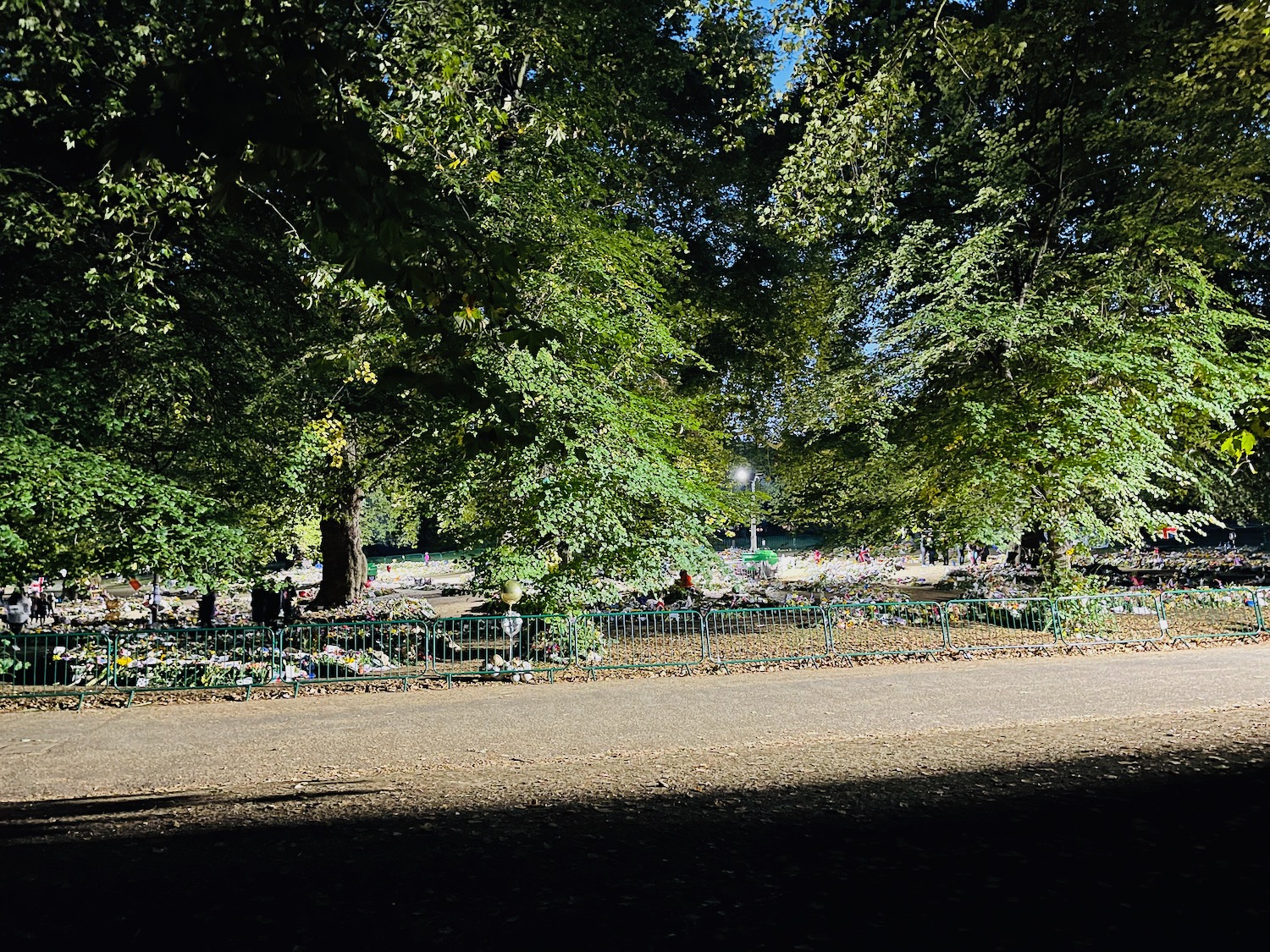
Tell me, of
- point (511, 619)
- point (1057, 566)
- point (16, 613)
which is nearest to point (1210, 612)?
point (1057, 566)

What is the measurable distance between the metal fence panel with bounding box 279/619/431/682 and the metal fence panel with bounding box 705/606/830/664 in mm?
4809

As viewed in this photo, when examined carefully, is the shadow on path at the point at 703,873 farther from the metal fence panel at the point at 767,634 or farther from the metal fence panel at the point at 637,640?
the metal fence panel at the point at 767,634

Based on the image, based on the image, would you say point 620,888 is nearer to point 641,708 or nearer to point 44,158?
point 641,708

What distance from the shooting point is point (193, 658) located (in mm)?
11859

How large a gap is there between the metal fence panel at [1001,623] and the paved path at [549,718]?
68.8 inches

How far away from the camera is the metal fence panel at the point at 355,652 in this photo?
12297 mm

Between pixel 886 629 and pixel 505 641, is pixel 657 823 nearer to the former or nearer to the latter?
pixel 505 641

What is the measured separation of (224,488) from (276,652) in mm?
2545

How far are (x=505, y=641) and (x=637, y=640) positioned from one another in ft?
7.16

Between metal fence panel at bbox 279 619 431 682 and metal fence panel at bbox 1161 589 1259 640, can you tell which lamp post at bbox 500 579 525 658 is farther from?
metal fence panel at bbox 1161 589 1259 640

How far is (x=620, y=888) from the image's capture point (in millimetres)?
4406

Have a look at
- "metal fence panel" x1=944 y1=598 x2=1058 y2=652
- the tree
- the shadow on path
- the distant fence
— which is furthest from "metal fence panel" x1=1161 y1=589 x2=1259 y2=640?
the shadow on path

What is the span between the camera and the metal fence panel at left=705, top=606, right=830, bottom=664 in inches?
547

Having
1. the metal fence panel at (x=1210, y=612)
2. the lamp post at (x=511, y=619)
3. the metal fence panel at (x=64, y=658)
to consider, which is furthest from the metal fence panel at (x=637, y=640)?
the metal fence panel at (x=1210, y=612)
